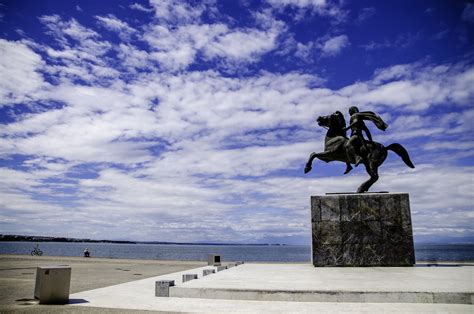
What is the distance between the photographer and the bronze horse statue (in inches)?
516

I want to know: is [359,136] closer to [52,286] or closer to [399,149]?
[399,149]

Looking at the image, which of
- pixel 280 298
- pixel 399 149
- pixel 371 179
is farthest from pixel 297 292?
pixel 399 149

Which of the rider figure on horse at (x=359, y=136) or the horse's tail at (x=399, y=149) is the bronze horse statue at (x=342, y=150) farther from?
the rider figure on horse at (x=359, y=136)

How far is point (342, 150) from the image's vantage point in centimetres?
1337

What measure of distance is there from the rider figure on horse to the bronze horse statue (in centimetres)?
14

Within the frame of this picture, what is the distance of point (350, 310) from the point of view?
21.8 ft

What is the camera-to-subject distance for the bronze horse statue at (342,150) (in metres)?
13.1

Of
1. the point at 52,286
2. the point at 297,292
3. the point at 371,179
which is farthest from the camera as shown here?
the point at 371,179

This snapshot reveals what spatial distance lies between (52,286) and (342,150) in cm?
986

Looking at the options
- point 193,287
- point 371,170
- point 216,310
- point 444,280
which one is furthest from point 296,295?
point 371,170

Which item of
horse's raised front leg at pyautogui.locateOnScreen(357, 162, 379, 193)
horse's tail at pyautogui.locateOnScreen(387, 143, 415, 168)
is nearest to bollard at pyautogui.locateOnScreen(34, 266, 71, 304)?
horse's raised front leg at pyautogui.locateOnScreen(357, 162, 379, 193)

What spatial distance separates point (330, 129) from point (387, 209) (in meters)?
3.45

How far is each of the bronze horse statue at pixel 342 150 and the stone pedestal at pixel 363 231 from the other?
0.86 m

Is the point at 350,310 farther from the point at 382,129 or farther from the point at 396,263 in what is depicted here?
the point at 382,129
